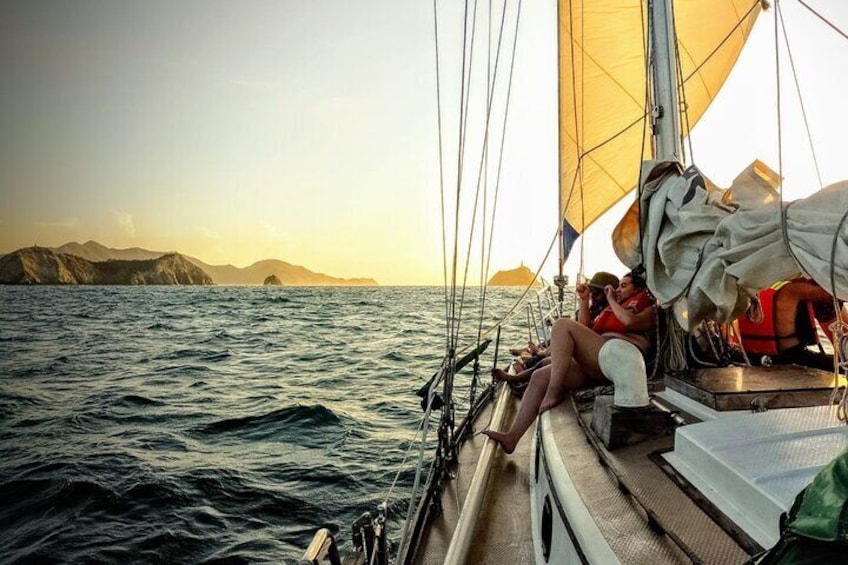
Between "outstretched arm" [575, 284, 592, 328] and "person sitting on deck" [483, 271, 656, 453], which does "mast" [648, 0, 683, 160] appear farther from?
"outstretched arm" [575, 284, 592, 328]

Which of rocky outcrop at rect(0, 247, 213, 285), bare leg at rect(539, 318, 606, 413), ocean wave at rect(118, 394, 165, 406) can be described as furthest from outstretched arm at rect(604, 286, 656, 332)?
rocky outcrop at rect(0, 247, 213, 285)

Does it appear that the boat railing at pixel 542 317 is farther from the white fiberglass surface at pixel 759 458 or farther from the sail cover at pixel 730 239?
the white fiberglass surface at pixel 759 458

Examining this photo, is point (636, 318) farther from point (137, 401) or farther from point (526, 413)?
point (137, 401)

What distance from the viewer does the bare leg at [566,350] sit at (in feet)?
10.5

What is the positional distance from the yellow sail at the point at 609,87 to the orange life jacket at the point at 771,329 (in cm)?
527

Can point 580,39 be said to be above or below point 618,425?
above

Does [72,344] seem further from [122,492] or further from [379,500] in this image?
[379,500]

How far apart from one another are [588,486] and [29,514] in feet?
17.7

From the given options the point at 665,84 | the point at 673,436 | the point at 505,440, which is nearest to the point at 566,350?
the point at 505,440

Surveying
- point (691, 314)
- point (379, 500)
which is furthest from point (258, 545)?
point (691, 314)

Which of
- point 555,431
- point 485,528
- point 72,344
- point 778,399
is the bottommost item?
point 72,344

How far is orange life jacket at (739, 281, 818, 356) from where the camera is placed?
313 cm

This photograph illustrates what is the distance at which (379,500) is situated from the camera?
5020 millimetres

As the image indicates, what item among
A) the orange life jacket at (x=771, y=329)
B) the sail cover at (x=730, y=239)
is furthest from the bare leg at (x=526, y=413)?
the orange life jacket at (x=771, y=329)
